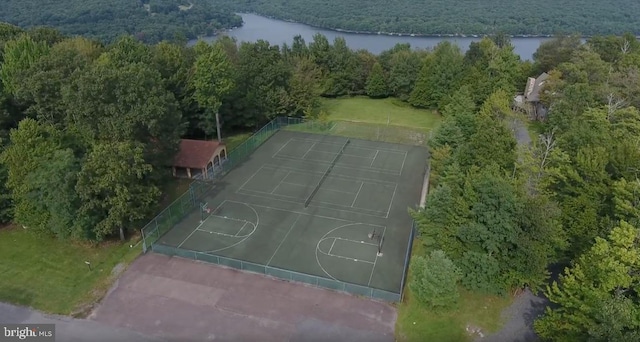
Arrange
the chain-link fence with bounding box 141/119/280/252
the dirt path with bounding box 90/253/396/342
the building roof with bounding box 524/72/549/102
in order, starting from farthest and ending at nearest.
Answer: the building roof with bounding box 524/72/549/102, the chain-link fence with bounding box 141/119/280/252, the dirt path with bounding box 90/253/396/342

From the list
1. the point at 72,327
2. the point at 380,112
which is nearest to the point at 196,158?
the point at 72,327

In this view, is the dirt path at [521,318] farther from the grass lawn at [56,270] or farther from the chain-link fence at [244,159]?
the grass lawn at [56,270]

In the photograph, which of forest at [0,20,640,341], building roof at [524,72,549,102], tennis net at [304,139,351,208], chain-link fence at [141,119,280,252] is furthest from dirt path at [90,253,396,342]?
building roof at [524,72,549,102]

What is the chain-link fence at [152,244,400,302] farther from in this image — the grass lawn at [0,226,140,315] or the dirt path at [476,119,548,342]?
the dirt path at [476,119,548,342]

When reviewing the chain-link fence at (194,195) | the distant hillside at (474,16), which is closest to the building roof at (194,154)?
the chain-link fence at (194,195)

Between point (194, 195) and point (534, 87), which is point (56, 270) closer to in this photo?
point (194, 195)
